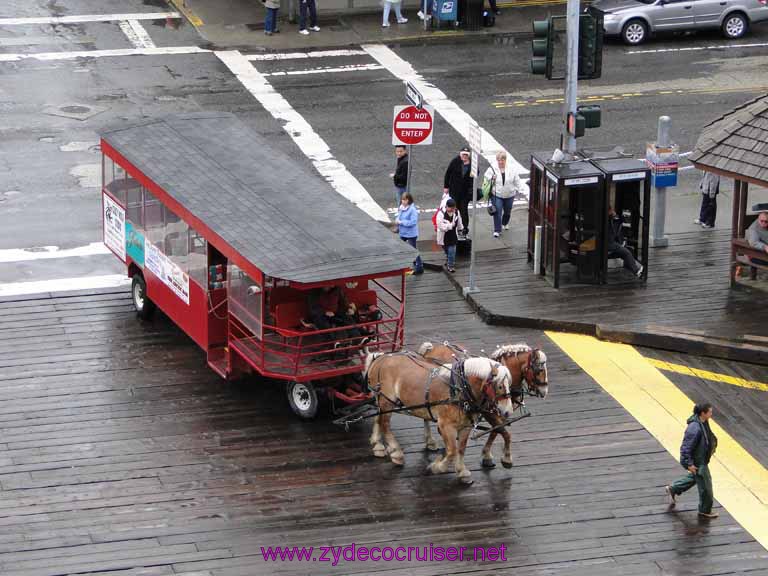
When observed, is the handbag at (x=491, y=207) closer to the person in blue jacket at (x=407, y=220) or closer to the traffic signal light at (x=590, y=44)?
the person in blue jacket at (x=407, y=220)

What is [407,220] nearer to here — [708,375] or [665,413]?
[708,375]

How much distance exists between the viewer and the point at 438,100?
30938 mm

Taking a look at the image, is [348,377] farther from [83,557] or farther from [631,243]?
[631,243]

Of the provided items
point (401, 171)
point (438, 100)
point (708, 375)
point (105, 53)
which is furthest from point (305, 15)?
point (708, 375)

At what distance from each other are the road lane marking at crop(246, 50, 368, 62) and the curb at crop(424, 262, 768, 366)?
15.6 metres

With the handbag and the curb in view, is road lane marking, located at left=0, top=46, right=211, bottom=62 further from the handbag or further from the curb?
the curb

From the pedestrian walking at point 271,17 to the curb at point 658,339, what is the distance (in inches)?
682

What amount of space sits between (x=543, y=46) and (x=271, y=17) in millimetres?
15212

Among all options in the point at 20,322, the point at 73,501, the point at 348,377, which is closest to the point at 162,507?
the point at 73,501

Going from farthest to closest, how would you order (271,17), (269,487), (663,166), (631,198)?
(271,17) → (663,166) → (631,198) → (269,487)

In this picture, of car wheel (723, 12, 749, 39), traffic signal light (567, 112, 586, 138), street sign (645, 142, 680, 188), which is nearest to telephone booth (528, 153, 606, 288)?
traffic signal light (567, 112, 586, 138)

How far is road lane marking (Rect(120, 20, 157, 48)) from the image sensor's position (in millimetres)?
35531

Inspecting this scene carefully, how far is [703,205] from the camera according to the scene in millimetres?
23734

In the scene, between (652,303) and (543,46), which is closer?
(652,303)
